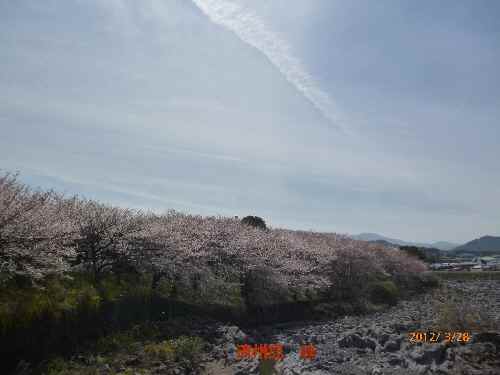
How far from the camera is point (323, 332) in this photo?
80.0ft

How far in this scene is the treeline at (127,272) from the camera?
1406 centimetres

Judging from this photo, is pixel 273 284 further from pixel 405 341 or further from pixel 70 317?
pixel 70 317

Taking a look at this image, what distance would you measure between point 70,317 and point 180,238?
9856 mm

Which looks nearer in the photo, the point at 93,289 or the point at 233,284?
the point at 93,289

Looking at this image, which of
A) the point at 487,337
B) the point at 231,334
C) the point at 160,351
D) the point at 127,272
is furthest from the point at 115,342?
the point at 487,337

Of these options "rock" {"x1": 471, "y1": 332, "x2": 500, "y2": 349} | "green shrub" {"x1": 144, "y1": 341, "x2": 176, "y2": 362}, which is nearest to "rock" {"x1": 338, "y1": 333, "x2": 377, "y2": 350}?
"rock" {"x1": 471, "y1": 332, "x2": 500, "y2": 349}

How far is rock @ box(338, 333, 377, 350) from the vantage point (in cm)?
1906

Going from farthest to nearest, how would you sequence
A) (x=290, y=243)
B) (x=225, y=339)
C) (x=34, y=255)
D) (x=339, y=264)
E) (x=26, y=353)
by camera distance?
1. (x=339, y=264)
2. (x=290, y=243)
3. (x=225, y=339)
4. (x=34, y=255)
5. (x=26, y=353)

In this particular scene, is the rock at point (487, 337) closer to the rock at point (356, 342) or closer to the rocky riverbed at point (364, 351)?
the rocky riverbed at point (364, 351)

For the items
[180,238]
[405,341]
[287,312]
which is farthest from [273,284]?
[405,341]

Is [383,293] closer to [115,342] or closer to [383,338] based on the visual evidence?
[383,338]
